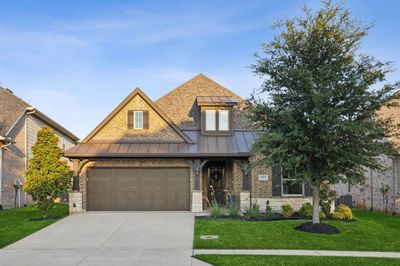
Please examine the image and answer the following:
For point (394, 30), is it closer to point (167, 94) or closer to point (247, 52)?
point (247, 52)

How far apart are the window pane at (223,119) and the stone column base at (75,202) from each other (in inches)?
309

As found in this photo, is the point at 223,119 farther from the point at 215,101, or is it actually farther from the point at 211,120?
the point at 215,101

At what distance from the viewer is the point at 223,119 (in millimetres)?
21141

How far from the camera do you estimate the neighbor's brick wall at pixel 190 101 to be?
2247cm

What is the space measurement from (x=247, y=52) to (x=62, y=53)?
26.9ft

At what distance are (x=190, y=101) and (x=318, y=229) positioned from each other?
488 inches

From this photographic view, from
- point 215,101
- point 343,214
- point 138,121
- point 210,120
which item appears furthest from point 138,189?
point 343,214

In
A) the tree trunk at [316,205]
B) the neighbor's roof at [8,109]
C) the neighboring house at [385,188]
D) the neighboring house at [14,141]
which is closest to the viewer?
the tree trunk at [316,205]

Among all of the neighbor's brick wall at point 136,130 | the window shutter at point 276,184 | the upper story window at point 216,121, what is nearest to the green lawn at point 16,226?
the neighbor's brick wall at point 136,130

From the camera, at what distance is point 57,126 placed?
2984cm

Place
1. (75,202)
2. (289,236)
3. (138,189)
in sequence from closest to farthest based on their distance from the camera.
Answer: (289,236), (75,202), (138,189)

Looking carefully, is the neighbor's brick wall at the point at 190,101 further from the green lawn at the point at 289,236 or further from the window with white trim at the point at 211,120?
the green lawn at the point at 289,236

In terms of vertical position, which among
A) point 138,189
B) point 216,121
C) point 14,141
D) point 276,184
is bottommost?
point 138,189

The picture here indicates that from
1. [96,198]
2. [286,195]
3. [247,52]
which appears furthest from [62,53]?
[286,195]
